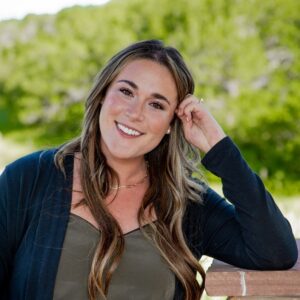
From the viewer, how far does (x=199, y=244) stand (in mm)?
2250

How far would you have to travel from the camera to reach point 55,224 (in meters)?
2.10

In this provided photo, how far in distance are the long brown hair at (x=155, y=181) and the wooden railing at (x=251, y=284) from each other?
430mm

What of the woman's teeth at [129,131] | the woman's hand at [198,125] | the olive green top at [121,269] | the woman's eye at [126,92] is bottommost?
the olive green top at [121,269]

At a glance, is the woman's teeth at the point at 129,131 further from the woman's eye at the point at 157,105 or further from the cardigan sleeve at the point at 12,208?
the cardigan sleeve at the point at 12,208

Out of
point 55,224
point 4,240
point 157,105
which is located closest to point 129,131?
point 157,105

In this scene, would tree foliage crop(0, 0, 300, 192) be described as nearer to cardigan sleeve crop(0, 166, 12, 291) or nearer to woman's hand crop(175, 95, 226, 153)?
woman's hand crop(175, 95, 226, 153)

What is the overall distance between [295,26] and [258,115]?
2897 mm

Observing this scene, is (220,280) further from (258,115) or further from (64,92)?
(64,92)

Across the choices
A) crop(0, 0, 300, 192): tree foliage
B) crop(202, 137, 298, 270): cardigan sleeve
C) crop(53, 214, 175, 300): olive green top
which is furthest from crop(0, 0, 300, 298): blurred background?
crop(202, 137, 298, 270): cardigan sleeve

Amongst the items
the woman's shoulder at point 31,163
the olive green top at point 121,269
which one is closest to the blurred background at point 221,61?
the woman's shoulder at point 31,163

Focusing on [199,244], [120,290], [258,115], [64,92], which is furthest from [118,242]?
[64,92]

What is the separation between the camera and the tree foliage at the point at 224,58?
19844 mm

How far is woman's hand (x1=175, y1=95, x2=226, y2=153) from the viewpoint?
86.0 inches

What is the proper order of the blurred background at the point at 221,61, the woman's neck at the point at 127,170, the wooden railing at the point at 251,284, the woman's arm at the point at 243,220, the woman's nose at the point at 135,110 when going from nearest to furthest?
the wooden railing at the point at 251,284 → the woman's arm at the point at 243,220 → the woman's nose at the point at 135,110 → the woman's neck at the point at 127,170 → the blurred background at the point at 221,61
